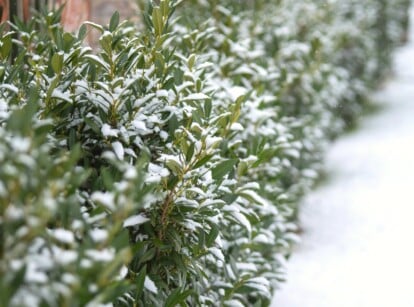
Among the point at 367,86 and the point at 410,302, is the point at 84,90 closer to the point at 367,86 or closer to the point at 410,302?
the point at 410,302

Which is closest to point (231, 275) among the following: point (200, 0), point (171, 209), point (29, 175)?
point (171, 209)

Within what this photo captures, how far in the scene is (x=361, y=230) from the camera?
533 centimetres

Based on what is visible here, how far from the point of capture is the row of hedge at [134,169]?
1.29m

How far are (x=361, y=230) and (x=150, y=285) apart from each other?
143 inches

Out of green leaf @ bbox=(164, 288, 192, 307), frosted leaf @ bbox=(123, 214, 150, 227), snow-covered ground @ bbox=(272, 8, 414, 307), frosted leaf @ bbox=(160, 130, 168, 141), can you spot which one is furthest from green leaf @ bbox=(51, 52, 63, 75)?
snow-covered ground @ bbox=(272, 8, 414, 307)

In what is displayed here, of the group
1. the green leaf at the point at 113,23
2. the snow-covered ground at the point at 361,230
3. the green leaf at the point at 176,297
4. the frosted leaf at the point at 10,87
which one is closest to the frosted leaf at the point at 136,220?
the green leaf at the point at 176,297

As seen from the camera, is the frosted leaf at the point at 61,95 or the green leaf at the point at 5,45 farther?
the green leaf at the point at 5,45

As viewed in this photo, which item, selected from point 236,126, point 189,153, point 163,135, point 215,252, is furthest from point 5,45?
point 215,252

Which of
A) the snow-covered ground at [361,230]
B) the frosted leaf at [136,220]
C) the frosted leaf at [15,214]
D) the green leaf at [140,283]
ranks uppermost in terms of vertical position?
the snow-covered ground at [361,230]

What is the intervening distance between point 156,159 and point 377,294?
2541 mm

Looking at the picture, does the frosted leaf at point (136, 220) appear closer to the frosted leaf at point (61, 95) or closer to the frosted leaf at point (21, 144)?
the frosted leaf at point (61, 95)

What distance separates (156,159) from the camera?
2.12 metres

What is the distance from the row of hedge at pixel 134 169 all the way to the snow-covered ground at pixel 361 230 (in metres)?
0.96

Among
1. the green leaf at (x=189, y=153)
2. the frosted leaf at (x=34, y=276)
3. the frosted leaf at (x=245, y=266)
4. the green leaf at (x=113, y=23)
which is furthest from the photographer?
the frosted leaf at (x=245, y=266)
